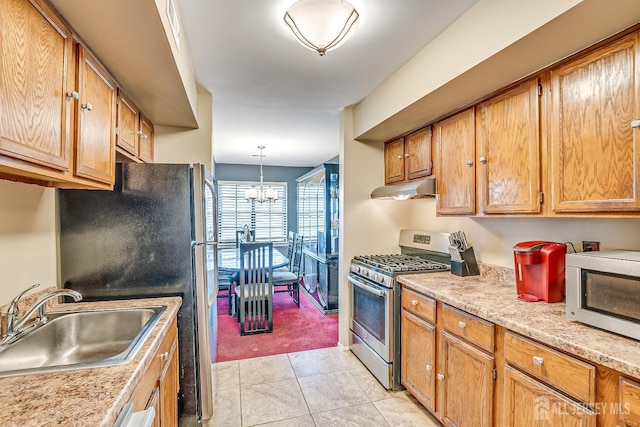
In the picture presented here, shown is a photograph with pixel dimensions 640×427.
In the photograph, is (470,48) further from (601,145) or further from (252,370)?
(252,370)

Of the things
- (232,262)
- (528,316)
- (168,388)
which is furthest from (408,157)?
(232,262)

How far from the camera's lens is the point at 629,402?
1020 mm

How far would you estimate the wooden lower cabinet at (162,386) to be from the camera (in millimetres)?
1087

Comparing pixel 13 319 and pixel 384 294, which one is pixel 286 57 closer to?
pixel 384 294

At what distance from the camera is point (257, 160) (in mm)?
5996

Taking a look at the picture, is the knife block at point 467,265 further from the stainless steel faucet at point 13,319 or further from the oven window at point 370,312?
the stainless steel faucet at point 13,319

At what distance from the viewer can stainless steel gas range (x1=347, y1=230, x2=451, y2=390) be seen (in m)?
2.36

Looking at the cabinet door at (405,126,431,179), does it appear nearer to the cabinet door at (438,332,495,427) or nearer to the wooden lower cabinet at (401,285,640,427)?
the wooden lower cabinet at (401,285,640,427)

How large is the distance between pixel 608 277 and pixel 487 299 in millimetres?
602

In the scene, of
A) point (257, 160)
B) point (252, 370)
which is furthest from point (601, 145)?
point (257, 160)

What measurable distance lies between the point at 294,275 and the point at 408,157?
8.14 feet

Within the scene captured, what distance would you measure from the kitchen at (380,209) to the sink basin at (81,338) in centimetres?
23

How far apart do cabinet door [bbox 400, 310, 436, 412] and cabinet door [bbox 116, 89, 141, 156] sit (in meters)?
2.20

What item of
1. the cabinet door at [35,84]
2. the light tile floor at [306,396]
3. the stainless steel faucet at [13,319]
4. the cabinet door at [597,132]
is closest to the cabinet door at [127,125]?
the cabinet door at [35,84]
